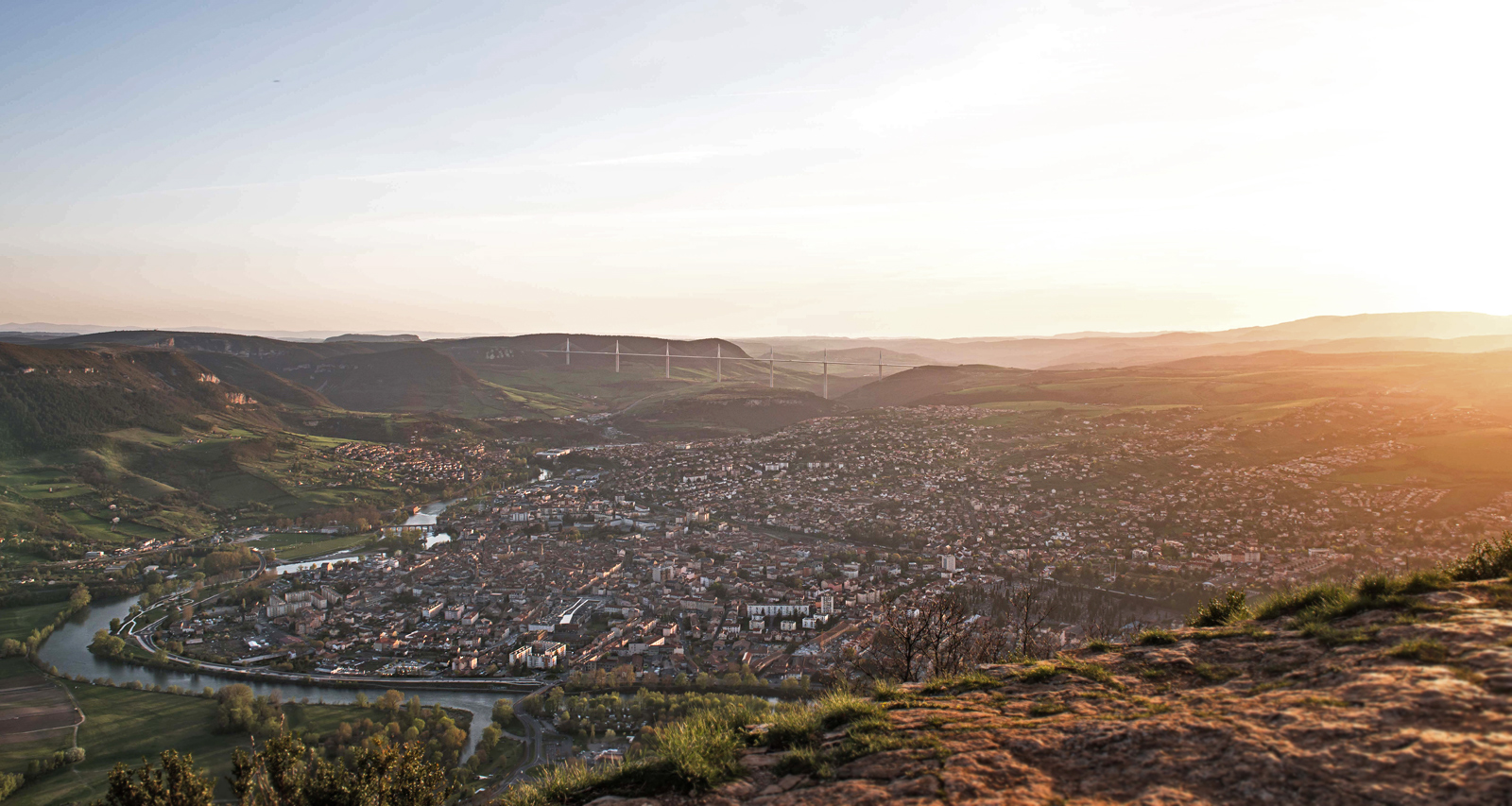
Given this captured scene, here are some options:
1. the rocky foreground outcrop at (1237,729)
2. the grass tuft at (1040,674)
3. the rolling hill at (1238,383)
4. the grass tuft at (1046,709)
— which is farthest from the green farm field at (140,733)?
the rolling hill at (1238,383)

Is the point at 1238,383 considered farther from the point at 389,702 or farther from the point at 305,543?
the point at 305,543

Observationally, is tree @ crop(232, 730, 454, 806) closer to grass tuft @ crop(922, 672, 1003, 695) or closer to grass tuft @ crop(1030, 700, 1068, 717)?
grass tuft @ crop(922, 672, 1003, 695)

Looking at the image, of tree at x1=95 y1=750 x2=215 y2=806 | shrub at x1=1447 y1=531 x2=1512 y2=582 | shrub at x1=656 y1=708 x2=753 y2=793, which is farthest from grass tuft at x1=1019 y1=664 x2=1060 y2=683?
tree at x1=95 y1=750 x2=215 y2=806

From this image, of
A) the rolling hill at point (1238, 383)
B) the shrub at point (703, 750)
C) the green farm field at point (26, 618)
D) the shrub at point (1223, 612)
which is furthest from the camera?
the rolling hill at point (1238, 383)

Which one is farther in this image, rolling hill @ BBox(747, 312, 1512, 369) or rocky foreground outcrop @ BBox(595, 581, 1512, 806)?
rolling hill @ BBox(747, 312, 1512, 369)

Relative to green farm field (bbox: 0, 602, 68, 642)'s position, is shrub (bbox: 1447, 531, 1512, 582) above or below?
above

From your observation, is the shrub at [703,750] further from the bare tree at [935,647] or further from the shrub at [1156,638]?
the shrub at [1156,638]

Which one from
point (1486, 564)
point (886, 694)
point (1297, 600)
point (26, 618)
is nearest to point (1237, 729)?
point (886, 694)

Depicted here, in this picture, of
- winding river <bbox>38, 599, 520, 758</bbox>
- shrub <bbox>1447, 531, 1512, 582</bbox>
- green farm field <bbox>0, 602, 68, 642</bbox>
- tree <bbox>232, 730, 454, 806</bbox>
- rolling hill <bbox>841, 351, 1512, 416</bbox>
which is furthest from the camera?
rolling hill <bbox>841, 351, 1512, 416</bbox>
